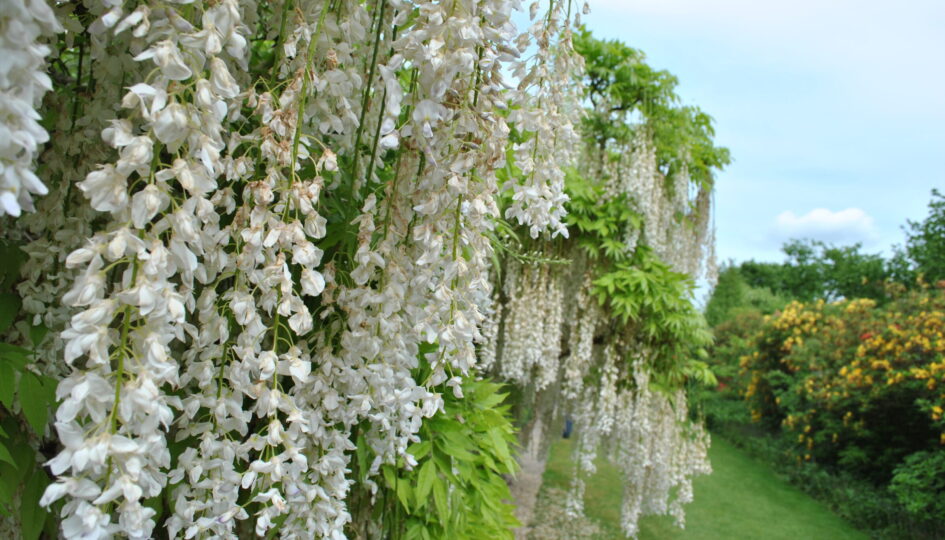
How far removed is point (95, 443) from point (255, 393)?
1.01 feet

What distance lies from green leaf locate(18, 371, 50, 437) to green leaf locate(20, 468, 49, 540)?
183 mm

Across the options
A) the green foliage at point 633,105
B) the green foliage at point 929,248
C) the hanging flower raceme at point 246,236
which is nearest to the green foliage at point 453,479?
the hanging flower raceme at point 246,236

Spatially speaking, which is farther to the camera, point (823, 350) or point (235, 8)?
point (823, 350)

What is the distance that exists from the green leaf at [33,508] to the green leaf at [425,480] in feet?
2.84

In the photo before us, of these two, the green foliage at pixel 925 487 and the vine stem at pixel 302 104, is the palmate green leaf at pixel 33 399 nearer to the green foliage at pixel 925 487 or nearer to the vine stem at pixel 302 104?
the vine stem at pixel 302 104

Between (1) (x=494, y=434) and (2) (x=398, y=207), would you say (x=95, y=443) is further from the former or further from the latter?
(1) (x=494, y=434)

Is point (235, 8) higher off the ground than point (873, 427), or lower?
higher

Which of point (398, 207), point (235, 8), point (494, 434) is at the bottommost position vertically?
point (494, 434)

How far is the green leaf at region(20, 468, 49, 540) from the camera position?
1.24 m

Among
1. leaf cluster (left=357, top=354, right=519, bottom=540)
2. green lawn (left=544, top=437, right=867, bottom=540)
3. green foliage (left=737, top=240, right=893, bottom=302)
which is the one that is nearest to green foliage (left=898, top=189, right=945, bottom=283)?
green foliage (left=737, top=240, right=893, bottom=302)

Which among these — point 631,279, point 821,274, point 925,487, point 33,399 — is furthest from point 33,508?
point 821,274

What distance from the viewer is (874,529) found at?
8.20 metres

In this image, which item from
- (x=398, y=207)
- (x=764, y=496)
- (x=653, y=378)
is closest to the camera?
(x=398, y=207)

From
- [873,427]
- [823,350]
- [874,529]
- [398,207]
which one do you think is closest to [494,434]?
[398,207]
